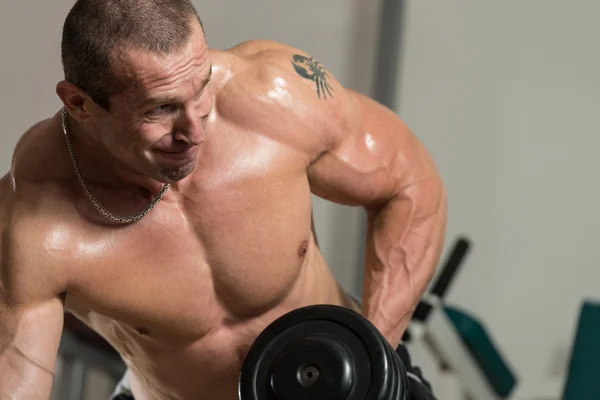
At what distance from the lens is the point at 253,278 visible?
0.96m

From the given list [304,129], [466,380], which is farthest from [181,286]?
[466,380]

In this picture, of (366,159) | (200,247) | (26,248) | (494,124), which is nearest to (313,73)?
(366,159)

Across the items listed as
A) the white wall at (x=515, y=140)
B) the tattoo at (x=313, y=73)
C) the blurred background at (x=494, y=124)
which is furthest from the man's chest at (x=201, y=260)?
the white wall at (x=515, y=140)

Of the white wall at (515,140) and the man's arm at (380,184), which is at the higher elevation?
the man's arm at (380,184)

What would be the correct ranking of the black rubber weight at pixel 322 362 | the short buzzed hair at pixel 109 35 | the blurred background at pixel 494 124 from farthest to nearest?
1. the blurred background at pixel 494 124
2. the black rubber weight at pixel 322 362
3. the short buzzed hair at pixel 109 35

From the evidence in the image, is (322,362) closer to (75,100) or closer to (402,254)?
(402,254)

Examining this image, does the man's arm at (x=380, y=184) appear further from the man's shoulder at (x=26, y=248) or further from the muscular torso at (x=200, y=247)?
the man's shoulder at (x=26, y=248)

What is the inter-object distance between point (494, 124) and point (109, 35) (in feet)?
5.03

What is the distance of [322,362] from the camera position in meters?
0.87

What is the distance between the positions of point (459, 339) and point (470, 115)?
0.59 metres

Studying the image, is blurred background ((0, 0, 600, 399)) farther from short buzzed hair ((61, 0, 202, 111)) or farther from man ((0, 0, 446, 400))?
short buzzed hair ((61, 0, 202, 111))

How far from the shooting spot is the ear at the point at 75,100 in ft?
2.55

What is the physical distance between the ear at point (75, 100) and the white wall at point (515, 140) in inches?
54.7

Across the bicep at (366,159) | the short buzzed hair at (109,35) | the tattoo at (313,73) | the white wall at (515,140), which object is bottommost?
the white wall at (515,140)
